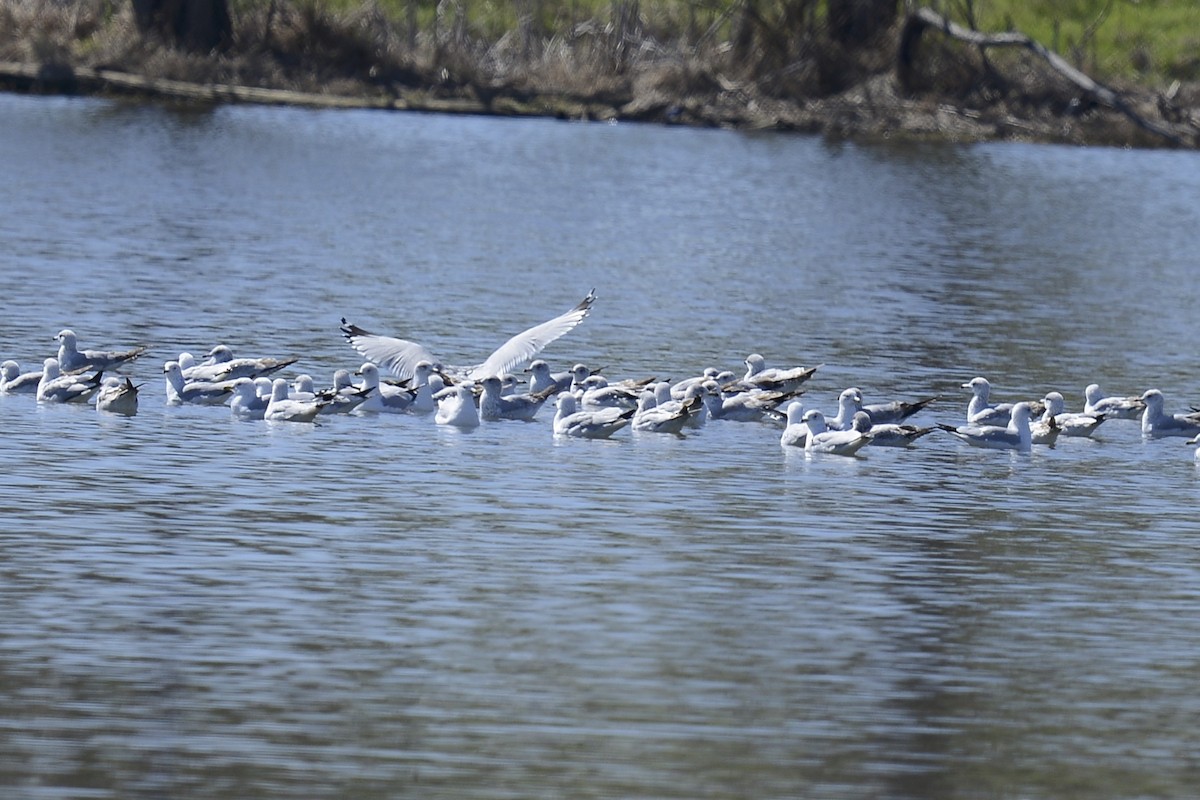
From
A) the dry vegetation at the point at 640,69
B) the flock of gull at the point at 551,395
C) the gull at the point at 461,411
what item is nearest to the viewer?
the flock of gull at the point at 551,395

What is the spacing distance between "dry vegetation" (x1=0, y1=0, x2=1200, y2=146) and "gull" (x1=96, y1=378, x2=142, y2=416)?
1425 inches

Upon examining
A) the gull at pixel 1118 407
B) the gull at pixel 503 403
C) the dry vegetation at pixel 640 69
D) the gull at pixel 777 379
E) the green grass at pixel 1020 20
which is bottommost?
the gull at pixel 503 403

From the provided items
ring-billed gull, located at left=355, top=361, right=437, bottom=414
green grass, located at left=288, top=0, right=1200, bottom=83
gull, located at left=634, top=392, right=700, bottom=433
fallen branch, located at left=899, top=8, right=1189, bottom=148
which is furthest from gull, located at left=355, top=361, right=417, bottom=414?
green grass, located at left=288, top=0, right=1200, bottom=83

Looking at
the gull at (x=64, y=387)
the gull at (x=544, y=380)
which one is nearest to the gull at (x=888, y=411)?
the gull at (x=544, y=380)

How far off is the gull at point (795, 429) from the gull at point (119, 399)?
516 centimetres

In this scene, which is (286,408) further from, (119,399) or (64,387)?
(64,387)

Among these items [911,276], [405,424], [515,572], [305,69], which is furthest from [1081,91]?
[515,572]

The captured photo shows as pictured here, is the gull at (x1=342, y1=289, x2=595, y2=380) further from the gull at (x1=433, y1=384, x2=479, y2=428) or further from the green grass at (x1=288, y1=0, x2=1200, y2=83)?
the green grass at (x1=288, y1=0, x2=1200, y2=83)

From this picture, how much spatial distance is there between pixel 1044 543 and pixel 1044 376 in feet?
29.1

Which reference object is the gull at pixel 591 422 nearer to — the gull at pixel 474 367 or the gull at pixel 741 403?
the gull at pixel 741 403

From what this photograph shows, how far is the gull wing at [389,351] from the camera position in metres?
21.1

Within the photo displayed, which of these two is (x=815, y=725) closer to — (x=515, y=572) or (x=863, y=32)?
(x=515, y=572)

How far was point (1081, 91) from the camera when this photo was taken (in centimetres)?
5494

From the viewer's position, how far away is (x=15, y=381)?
65.4 feet
